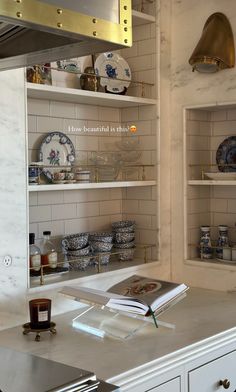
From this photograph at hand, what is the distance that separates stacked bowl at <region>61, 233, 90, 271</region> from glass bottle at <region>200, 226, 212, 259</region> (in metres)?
0.65

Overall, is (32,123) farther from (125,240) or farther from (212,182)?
(212,182)

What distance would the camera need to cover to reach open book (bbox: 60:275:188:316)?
227 centimetres

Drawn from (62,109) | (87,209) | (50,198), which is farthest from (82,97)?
(87,209)

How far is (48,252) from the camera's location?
2750mm

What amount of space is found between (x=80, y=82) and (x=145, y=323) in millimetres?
1262

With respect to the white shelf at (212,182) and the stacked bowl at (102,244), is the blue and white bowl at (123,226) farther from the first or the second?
the white shelf at (212,182)

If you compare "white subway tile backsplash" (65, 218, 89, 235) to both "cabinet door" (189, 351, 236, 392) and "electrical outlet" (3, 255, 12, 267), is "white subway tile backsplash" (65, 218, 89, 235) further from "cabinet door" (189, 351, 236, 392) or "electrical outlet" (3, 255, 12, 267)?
"cabinet door" (189, 351, 236, 392)

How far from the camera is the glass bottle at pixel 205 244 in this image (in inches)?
122

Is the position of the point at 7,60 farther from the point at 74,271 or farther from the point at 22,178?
the point at 74,271

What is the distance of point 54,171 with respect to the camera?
2.85 m

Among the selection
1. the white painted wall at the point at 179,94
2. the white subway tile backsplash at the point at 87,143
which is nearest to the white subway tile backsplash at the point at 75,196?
the white subway tile backsplash at the point at 87,143

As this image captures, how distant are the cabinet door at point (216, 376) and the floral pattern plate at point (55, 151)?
3.73 ft

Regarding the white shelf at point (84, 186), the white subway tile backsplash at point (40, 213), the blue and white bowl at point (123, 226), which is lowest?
the blue and white bowl at point (123, 226)

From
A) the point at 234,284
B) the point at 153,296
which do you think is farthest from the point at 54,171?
the point at 234,284
